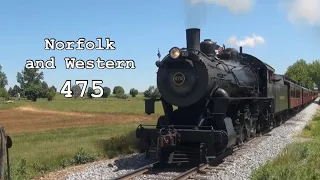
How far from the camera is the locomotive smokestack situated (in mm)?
12779

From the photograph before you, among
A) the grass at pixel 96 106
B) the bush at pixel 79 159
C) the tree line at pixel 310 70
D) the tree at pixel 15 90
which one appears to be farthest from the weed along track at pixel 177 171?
the tree at pixel 15 90

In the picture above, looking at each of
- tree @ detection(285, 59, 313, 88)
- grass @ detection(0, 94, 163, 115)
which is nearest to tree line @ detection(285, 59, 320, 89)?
tree @ detection(285, 59, 313, 88)

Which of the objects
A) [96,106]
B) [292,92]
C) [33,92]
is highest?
[33,92]

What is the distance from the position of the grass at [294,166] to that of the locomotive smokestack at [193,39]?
426cm

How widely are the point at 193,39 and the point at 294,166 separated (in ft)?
17.8

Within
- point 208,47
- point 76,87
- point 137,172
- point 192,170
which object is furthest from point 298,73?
point 137,172

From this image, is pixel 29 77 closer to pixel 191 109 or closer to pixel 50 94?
pixel 50 94

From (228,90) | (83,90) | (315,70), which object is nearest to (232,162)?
(228,90)

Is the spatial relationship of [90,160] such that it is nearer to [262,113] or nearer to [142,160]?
[142,160]

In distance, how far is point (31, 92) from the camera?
127375 millimetres

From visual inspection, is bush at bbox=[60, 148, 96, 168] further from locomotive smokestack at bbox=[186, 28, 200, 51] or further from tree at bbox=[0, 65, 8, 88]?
tree at bbox=[0, 65, 8, 88]

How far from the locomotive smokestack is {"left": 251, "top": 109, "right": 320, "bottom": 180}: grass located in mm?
4258

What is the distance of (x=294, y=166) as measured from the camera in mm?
9000

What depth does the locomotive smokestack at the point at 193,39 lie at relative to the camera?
12.8m
